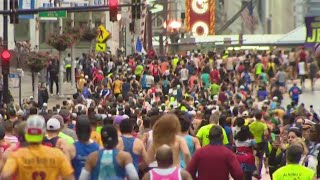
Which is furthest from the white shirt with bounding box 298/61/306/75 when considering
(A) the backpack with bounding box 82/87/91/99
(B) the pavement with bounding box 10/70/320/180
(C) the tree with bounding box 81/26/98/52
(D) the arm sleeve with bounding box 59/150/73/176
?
(D) the arm sleeve with bounding box 59/150/73/176

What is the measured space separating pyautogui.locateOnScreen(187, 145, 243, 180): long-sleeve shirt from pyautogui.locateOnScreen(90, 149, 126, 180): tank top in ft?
4.91

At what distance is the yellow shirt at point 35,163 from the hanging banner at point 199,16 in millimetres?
90253

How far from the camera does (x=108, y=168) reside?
12.0 meters

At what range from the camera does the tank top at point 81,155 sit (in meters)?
13.1

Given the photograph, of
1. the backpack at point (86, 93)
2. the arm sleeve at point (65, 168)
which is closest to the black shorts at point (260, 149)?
the arm sleeve at point (65, 168)

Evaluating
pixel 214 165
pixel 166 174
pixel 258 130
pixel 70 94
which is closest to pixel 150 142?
pixel 214 165

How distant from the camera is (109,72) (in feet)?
168

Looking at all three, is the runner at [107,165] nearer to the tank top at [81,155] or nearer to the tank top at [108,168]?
the tank top at [108,168]

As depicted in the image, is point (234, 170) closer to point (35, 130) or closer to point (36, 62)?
point (35, 130)

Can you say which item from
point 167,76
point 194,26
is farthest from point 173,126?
point 194,26

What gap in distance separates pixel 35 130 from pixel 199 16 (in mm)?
90749

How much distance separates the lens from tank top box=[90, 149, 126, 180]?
12.0m

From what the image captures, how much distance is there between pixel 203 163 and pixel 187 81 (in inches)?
1342

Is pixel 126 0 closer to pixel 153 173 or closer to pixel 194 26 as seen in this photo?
pixel 194 26
